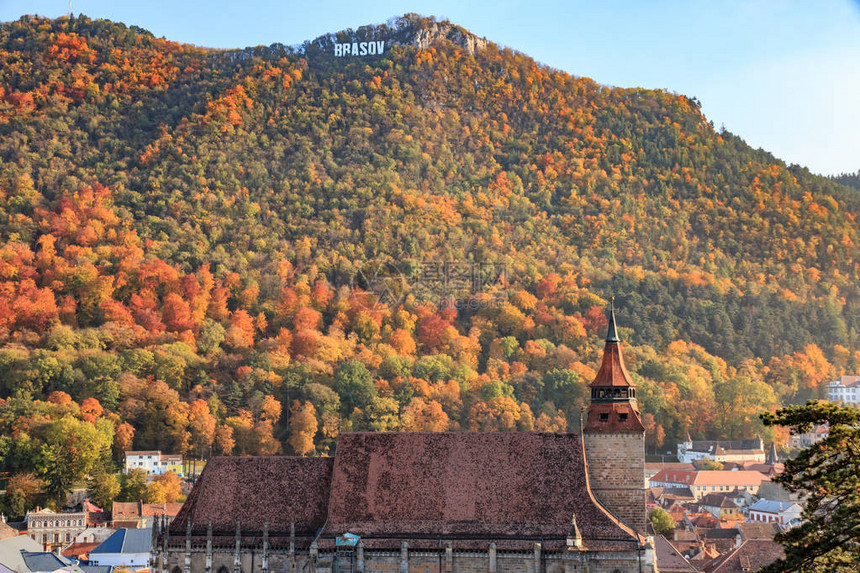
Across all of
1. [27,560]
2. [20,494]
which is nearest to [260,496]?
[27,560]

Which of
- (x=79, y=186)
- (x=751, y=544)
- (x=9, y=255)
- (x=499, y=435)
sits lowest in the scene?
(x=751, y=544)

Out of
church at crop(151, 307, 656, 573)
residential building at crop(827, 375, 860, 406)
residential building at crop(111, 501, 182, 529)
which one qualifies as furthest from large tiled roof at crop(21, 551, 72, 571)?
residential building at crop(827, 375, 860, 406)

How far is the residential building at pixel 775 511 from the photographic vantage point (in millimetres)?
123875

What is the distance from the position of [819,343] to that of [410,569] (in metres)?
143

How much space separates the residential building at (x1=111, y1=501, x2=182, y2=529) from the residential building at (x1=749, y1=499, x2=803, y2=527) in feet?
181

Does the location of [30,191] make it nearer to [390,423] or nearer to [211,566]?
[390,423]

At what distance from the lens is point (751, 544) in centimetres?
8588

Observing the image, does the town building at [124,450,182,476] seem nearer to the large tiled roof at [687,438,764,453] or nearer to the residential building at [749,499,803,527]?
the residential building at [749,499,803,527]

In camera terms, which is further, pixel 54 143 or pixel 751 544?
pixel 54 143

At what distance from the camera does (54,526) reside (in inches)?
4210

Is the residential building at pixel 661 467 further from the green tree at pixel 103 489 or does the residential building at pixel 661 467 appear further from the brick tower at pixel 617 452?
the brick tower at pixel 617 452

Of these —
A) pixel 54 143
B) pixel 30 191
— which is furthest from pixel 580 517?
pixel 54 143

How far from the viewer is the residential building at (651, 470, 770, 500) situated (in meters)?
143

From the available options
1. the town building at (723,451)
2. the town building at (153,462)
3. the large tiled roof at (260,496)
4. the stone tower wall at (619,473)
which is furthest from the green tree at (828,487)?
the town building at (723,451)
